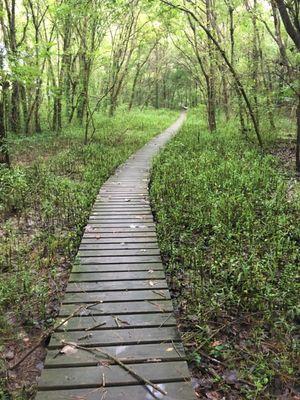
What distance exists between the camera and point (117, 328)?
3619mm

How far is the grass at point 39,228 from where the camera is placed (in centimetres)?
416

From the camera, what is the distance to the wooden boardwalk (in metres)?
2.89

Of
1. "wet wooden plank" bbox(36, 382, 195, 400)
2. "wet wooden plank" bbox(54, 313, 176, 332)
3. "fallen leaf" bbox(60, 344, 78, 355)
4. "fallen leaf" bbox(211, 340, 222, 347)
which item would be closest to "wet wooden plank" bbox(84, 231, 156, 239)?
"wet wooden plank" bbox(54, 313, 176, 332)

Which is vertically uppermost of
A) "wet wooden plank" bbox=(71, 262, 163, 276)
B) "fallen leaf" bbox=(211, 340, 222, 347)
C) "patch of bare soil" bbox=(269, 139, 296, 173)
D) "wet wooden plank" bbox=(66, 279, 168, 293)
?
"patch of bare soil" bbox=(269, 139, 296, 173)

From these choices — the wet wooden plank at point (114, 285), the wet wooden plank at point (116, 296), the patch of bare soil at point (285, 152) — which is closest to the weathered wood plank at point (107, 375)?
the wet wooden plank at point (116, 296)

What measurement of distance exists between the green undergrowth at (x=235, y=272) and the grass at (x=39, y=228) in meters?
1.64

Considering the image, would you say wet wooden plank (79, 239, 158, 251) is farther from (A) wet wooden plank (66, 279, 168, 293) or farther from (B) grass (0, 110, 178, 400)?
(A) wet wooden plank (66, 279, 168, 293)

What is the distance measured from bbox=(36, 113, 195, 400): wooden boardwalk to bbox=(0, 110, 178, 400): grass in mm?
402

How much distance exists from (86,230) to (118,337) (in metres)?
3.09

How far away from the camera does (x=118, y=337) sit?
348cm

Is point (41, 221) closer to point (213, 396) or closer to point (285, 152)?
point (213, 396)

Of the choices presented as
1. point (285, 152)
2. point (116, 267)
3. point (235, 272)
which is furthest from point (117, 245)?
point (285, 152)

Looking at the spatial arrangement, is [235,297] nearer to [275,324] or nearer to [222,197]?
[275,324]

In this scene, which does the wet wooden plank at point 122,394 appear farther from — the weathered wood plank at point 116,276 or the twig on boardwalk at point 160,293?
the weathered wood plank at point 116,276
